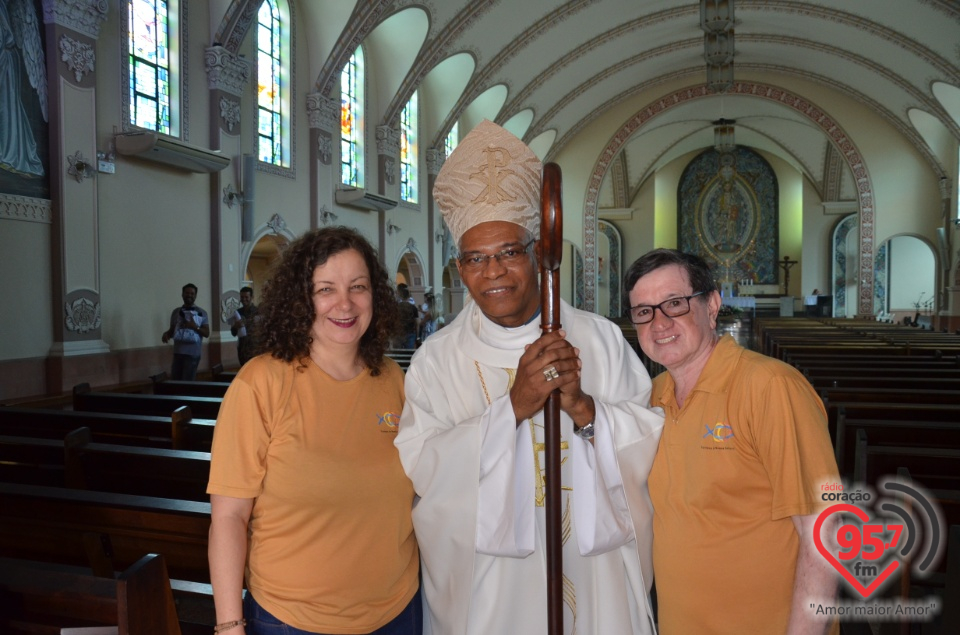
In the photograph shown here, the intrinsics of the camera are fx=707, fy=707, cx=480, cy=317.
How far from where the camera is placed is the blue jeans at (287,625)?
158cm

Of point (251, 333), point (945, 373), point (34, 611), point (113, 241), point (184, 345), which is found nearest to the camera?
point (34, 611)

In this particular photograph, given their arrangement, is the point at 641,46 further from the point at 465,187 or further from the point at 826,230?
the point at 465,187

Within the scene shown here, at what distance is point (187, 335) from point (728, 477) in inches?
260

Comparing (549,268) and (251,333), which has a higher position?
(549,268)

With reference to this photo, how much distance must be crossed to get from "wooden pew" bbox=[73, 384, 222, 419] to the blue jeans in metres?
2.82

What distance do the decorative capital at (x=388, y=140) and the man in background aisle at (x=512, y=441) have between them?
11.6 metres

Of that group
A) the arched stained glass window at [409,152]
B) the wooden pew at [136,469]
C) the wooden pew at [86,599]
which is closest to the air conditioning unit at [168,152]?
the wooden pew at [136,469]

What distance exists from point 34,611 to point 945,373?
603 cm

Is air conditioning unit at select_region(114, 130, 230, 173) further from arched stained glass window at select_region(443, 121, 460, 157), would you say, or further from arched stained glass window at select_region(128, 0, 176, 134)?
arched stained glass window at select_region(443, 121, 460, 157)

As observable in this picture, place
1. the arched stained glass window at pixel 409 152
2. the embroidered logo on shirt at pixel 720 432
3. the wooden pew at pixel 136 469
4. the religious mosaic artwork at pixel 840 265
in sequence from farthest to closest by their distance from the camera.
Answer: the religious mosaic artwork at pixel 840 265
the arched stained glass window at pixel 409 152
the wooden pew at pixel 136 469
the embroidered logo on shirt at pixel 720 432

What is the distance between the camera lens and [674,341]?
1679 mm

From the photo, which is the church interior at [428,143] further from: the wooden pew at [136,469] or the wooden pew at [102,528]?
the wooden pew at [102,528]

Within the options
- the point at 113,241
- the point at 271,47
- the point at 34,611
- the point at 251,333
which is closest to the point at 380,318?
the point at 251,333

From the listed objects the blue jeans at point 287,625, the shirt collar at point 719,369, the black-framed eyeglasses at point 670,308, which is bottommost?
the blue jeans at point 287,625
